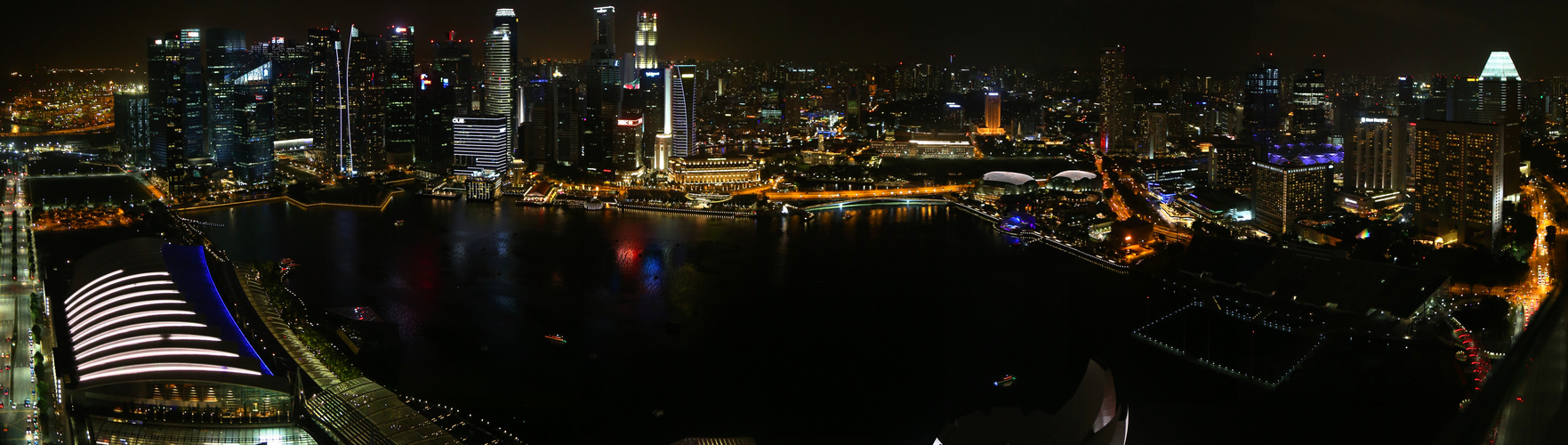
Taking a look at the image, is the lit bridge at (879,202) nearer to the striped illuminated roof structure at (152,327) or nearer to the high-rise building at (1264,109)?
the high-rise building at (1264,109)

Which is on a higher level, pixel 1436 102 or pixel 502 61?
pixel 502 61

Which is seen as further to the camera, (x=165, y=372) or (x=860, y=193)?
(x=860, y=193)

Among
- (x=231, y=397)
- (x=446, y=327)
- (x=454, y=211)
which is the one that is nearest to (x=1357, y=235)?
(x=446, y=327)

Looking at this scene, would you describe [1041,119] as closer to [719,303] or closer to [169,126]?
[719,303]

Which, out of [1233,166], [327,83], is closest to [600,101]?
[327,83]

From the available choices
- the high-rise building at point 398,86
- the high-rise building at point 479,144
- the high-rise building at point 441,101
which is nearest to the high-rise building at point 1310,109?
the high-rise building at point 479,144

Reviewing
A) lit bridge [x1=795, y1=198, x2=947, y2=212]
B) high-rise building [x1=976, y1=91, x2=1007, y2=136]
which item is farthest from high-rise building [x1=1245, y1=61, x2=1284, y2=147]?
high-rise building [x1=976, y1=91, x2=1007, y2=136]

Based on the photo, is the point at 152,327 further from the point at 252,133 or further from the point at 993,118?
the point at 993,118
